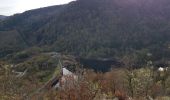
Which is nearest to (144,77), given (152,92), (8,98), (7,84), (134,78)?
(134,78)

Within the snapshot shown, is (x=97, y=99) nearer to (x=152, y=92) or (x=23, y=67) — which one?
(x=152, y=92)

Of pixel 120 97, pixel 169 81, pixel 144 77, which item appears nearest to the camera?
pixel 120 97

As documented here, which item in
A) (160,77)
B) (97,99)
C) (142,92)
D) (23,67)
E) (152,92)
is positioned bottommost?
(23,67)

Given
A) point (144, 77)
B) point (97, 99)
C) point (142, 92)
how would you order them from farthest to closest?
point (144, 77), point (142, 92), point (97, 99)

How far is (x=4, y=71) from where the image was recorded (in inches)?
1399

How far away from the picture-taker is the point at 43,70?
180125 mm

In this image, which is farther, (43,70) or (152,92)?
(43,70)

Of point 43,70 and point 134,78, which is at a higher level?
point 134,78

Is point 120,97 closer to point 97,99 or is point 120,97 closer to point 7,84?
point 97,99

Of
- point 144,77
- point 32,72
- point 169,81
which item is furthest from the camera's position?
point 32,72

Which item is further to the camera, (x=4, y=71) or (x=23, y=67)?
(x=23, y=67)

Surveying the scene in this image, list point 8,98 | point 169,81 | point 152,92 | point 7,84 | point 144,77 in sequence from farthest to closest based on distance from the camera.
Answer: point 169,81
point 152,92
point 144,77
point 7,84
point 8,98

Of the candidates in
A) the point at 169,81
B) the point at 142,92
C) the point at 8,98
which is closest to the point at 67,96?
→ the point at 8,98

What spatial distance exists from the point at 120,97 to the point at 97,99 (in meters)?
6.06
